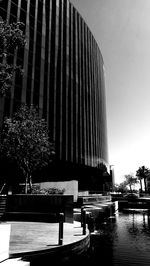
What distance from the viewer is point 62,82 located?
50250 millimetres

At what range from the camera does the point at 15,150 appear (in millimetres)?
19922

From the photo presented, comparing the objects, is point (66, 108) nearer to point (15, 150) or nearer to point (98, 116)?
point (98, 116)

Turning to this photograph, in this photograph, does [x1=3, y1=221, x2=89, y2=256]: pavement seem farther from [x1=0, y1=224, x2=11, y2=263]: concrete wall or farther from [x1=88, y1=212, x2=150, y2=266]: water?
[x1=0, y1=224, x2=11, y2=263]: concrete wall

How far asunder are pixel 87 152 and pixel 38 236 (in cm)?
4547

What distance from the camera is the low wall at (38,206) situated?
14.7m

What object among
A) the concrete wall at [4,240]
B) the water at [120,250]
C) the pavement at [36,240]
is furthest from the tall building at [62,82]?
the concrete wall at [4,240]

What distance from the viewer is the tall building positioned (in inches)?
1603

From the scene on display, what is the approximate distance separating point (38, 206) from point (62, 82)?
38.8 m

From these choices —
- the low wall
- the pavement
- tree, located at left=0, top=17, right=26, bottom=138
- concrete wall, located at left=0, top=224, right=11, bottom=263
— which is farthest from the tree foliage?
the low wall

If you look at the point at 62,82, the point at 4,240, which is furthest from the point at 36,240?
the point at 62,82

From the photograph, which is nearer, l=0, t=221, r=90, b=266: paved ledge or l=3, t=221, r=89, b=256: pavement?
l=0, t=221, r=90, b=266: paved ledge

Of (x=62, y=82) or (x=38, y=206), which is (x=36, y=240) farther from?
(x=62, y=82)

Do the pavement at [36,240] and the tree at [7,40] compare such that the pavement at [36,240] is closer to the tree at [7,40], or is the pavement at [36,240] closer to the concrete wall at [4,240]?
the concrete wall at [4,240]

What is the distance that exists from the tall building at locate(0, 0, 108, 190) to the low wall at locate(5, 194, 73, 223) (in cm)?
2242
